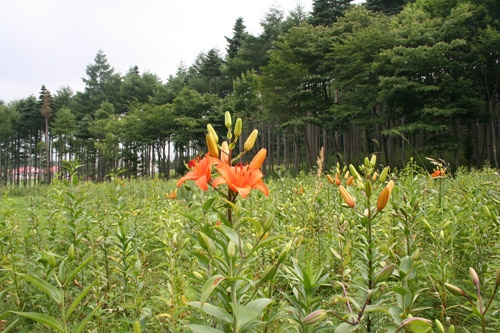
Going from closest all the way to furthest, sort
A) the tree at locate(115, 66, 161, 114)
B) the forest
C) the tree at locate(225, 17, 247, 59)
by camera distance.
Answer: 1. the forest
2. the tree at locate(225, 17, 247, 59)
3. the tree at locate(115, 66, 161, 114)

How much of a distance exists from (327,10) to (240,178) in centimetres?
2228

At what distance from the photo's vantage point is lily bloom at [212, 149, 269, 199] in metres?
0.70

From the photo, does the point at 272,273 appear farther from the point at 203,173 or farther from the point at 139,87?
the point at 139,87

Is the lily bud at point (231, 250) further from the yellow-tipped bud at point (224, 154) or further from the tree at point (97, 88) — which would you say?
the tree at point (97, 88)

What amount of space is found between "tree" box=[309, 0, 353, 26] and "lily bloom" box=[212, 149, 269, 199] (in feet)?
71.8

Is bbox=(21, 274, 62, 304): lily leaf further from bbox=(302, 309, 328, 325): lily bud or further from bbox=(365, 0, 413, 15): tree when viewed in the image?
bbox=(365, 0, 413, 15): tree

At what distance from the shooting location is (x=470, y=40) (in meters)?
13.1

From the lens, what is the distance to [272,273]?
2.19ft

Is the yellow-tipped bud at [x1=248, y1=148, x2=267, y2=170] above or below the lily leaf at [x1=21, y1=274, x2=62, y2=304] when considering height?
above

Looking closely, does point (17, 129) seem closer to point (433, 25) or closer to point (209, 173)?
point (433, 25)

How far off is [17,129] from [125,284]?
145 feet

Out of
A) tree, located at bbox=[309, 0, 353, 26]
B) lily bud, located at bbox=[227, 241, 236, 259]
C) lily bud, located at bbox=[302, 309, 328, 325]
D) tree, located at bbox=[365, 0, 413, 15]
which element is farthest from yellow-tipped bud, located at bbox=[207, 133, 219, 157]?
tree, located at bbox=[365, 0, 413, 15]

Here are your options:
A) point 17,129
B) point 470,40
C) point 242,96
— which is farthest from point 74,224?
point 17,129

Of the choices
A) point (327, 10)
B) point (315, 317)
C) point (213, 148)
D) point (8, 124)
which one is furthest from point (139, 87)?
point (315, 317)
